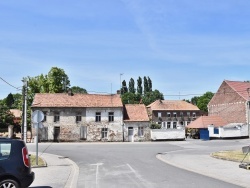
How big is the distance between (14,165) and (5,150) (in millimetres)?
536

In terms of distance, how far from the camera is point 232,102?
64.8 metres

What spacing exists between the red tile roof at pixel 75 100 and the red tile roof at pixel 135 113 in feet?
7.24

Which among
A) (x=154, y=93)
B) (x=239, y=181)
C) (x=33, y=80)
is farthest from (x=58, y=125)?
(x=154, y=93)

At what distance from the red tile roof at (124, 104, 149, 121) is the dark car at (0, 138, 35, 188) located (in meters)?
42.4

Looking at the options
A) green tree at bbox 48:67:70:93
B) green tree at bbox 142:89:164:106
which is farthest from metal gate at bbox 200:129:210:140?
green tree at bbox 142:89:164:106

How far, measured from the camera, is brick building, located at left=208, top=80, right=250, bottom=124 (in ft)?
202

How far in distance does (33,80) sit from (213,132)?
3298cm

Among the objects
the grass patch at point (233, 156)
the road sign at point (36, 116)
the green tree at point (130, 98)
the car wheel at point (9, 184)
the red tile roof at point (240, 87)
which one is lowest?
the grass patch at point (233, 156)

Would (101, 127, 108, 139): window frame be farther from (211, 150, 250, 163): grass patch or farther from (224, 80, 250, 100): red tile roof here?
(211, 150, 250, 163): grass patch

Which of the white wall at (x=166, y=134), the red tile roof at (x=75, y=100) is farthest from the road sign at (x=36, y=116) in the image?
the white wall at (x=166, y=134)

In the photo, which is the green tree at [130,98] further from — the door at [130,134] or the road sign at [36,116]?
the road sign at [36,116]

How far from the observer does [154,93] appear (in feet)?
398

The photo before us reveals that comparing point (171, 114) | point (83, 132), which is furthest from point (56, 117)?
point (171, 114)

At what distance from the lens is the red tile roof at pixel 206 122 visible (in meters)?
60.3
